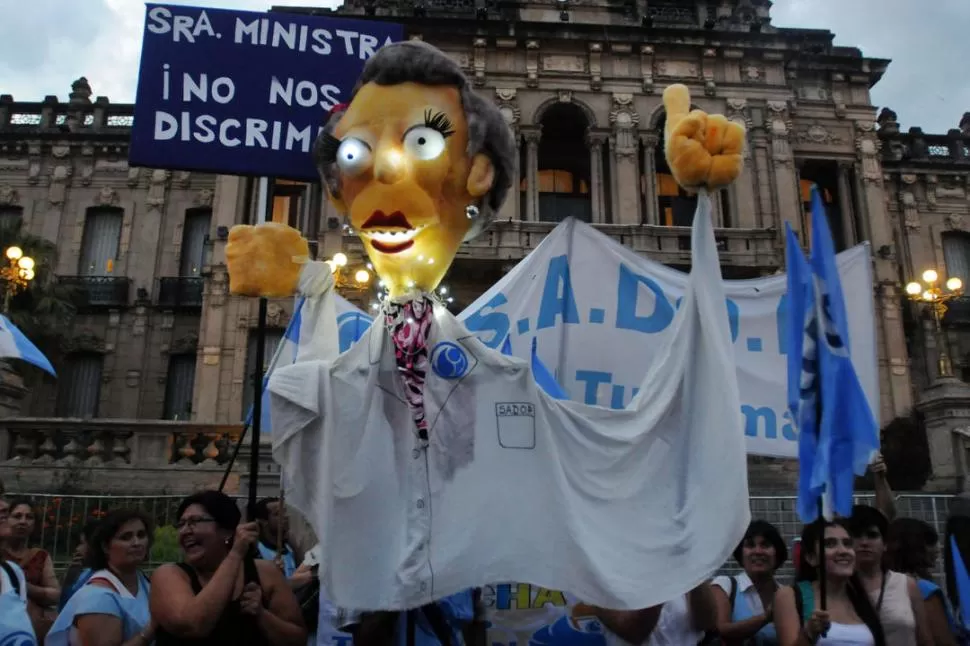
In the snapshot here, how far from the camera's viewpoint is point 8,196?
24.2 metres

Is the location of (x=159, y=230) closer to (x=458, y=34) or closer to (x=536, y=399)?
(x=458, y=34)

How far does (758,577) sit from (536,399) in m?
1.71

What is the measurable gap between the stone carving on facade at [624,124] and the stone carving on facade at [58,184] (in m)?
16.5

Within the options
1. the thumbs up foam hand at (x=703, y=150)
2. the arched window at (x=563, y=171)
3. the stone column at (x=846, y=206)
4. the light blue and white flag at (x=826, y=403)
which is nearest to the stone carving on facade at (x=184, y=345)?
the arched window at (x=563, y=171)

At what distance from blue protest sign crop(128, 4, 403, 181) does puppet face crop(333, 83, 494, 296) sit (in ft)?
1.92

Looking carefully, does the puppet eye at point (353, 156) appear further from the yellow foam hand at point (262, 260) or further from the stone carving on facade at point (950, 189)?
the stone carving on facade at point (950, 189)

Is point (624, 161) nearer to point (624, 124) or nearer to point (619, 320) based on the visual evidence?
point (624, 124)

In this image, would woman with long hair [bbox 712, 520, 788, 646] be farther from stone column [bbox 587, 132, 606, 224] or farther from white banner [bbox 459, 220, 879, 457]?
stone column [bbox 587, 132, 606, 224]

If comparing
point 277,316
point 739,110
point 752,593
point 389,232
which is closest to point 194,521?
point 389,232

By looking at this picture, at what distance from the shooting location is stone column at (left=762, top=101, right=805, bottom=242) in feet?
69.4

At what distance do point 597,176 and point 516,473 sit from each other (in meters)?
18.3

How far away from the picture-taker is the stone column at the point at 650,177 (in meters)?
21.0

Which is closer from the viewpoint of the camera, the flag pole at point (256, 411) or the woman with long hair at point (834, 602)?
the flag pole at point (256, 411)

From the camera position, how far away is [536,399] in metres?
3.77
